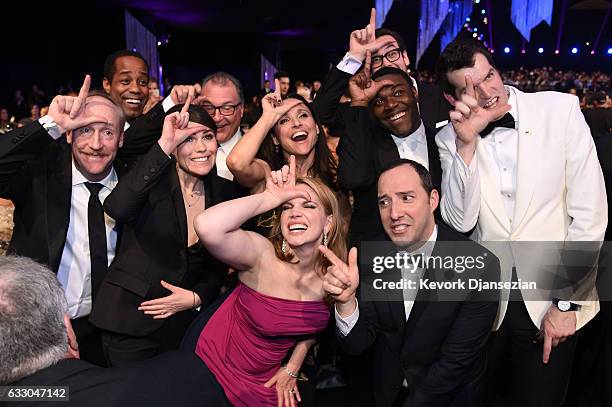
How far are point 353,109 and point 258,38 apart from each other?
1851cm

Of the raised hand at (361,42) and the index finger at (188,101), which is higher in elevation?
the raised hand at (361,42)

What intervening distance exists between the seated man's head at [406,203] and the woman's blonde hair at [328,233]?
0.66 feet

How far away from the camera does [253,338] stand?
7.47 ft

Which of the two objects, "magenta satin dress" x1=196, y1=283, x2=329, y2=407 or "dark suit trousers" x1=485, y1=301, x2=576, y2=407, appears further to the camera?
"dark suit trousers" x1=485, y1=301, x2=576, y2=407

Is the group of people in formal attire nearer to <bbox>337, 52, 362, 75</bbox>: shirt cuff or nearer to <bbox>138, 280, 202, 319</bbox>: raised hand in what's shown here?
<bbox>138, 280, 202, 319</bbox>: raised hand

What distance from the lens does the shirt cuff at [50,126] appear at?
2363 mm

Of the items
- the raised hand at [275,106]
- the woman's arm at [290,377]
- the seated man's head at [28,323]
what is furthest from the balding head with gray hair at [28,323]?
the raised hand at [275,106]

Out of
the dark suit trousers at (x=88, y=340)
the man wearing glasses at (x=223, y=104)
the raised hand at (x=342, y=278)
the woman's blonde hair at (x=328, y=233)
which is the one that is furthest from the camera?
the man wearing glasses at (x=223, y=104)

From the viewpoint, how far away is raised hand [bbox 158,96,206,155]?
246cm

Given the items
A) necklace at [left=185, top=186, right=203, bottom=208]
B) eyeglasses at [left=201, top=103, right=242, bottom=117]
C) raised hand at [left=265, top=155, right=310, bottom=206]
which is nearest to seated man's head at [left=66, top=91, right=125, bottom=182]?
necklace at [left=185, top=186, right=203, bottom=208]

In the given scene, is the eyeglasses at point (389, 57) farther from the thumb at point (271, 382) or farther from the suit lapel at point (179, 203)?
the thumb at point (271, 382)

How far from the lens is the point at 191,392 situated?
5.50ft

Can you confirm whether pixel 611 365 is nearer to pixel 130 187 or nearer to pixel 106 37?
pixel 130 187

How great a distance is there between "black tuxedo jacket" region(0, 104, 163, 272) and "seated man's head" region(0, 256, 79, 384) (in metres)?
0.81
